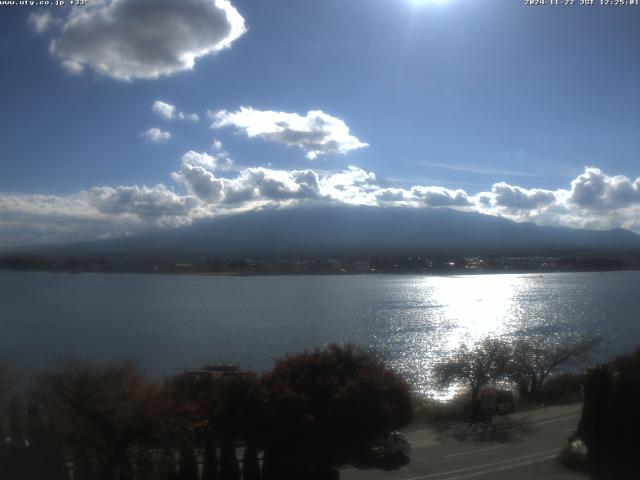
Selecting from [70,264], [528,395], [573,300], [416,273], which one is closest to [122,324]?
[70,264]

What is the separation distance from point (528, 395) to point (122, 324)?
17.0 meters

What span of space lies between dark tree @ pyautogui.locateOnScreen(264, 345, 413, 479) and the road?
1.89 feet

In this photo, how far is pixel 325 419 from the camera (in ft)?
23.9

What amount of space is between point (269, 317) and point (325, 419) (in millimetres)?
21797

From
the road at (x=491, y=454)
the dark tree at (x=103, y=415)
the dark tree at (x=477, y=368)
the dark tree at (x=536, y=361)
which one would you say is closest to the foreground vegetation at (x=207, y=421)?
the dark tree at (x=103, y=415)

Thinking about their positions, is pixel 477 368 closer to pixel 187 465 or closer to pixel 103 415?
pixel 187 465

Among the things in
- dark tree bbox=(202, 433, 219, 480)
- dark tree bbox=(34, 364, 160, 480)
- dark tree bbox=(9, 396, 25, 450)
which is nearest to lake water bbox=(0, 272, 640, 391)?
dark tree bbox=(9, 396, 25, 450)

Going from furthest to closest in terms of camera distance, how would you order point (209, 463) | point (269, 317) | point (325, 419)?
point (269, 317) < point (325, 419) < point (209, 463)

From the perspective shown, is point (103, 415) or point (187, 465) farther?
point (187, 465)

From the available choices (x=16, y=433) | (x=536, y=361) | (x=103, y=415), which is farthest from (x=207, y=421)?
(x=536, y=361)

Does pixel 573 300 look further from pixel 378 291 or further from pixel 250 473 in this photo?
pixel 250 473

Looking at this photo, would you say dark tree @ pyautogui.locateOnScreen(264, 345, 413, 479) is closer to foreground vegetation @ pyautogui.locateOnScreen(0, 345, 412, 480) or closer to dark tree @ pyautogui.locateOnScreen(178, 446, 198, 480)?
foreground vegetation @ pyautogui.locateOnScreen(0, 345, 412, 480)

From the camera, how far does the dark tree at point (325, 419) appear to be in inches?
285

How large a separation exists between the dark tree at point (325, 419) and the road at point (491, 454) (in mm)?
576
